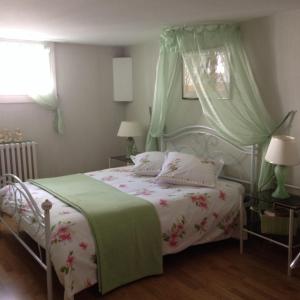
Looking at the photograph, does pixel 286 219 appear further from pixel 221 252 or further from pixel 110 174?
pixel 110 174

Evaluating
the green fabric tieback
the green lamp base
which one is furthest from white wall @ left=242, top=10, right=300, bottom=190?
the green lamp base

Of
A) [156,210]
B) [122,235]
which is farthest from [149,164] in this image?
Answer: [122,235]

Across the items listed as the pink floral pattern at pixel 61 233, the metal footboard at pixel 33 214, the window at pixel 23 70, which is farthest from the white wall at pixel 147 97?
the pink floral pattern at pixel 61 233

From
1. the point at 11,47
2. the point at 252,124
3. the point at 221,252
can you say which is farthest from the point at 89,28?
the point at 221,252

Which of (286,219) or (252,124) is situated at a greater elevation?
(252,124)

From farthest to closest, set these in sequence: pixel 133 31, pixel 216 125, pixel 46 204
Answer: pixel 133 31 → pixel 216 125 → pixel 46 204

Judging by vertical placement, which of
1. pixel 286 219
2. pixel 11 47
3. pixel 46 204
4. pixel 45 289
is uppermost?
pixel 11 47

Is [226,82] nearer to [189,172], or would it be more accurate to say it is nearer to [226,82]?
[226,82]

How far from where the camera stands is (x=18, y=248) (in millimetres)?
3648

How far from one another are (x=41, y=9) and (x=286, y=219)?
2.85 m

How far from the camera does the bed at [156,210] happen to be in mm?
2619

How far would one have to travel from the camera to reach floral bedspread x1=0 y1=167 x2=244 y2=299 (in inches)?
103

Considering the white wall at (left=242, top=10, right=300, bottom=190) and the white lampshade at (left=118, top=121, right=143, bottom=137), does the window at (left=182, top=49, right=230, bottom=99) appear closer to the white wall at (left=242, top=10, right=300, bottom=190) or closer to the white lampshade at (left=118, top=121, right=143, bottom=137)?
the white wall at (left=242, top=10, right=300, bottom=190)

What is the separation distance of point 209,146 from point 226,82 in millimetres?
839
